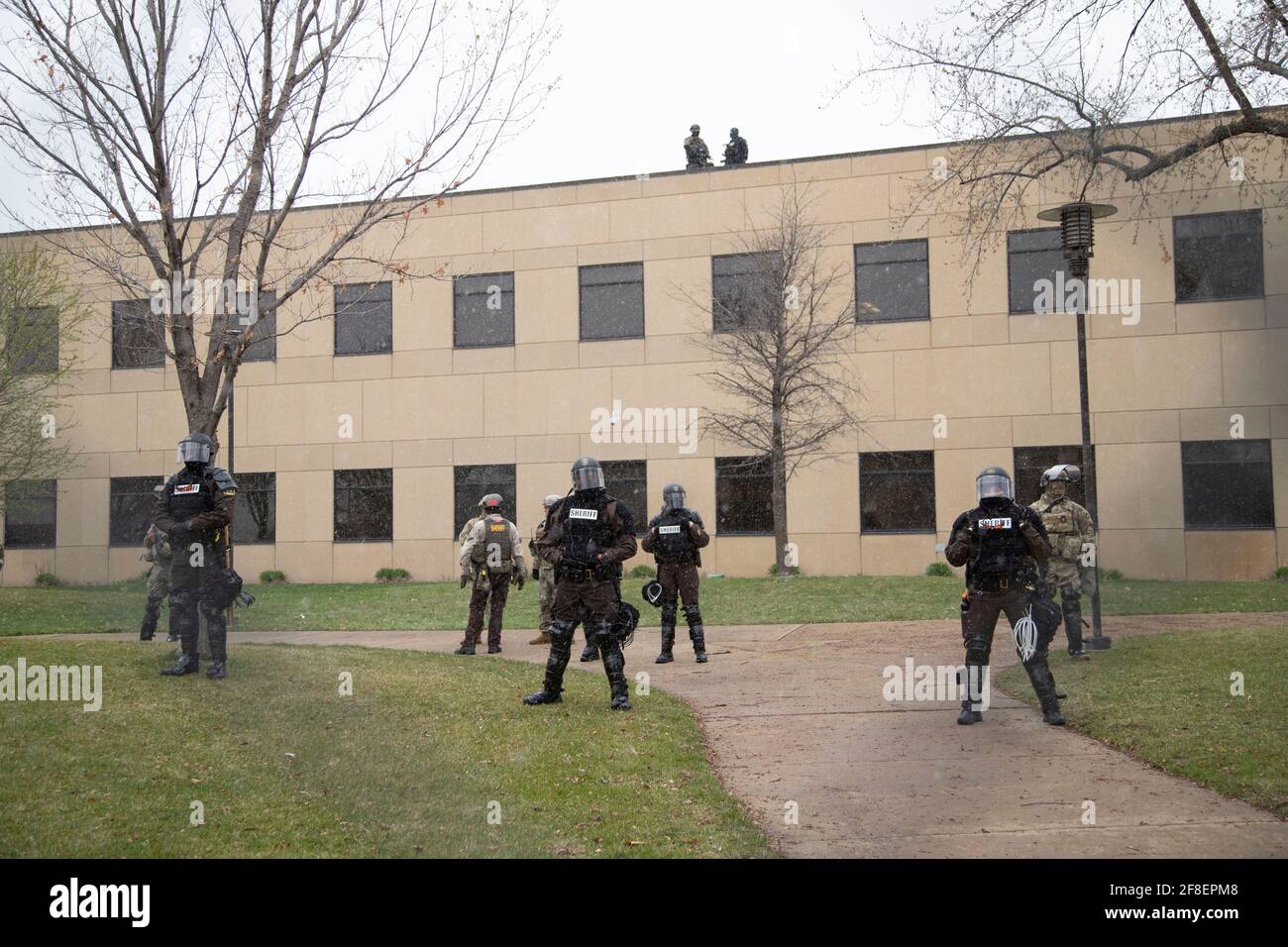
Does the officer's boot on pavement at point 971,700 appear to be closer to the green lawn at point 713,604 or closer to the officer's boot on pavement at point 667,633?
the officer's boot on pavement at point 667,633

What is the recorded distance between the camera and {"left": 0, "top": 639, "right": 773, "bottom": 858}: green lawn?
19.2ft

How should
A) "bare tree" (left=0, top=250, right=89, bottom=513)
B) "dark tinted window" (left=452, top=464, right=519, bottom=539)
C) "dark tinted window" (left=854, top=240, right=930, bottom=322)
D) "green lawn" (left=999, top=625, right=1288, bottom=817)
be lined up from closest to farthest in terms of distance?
"green lawn" (left=999, top=625, right=1288, bottom=817), "bare tree" (left=0, top=250, right=89, bottom=513), "dark tinted window" (left=854, top=240, right=930, bottom=322), "dark tinted window" (left=452, top=464, right=519, bottom=539)

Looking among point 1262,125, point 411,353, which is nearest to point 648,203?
point 411,353

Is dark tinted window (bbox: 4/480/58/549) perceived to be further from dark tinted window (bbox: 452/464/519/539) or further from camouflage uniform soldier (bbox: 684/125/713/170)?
camouflage uniform soldier (bbox: 684/125/713/170)

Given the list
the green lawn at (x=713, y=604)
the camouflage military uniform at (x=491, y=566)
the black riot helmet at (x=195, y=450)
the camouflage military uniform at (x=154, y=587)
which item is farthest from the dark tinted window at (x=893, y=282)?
the black riot helmet at (x=195, y=450)

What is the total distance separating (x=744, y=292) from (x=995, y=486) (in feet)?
56.2

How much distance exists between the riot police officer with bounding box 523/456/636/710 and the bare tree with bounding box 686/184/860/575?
1422 cm

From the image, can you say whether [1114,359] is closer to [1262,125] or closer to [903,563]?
[903,563]

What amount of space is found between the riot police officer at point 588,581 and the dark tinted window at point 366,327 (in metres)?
20.0

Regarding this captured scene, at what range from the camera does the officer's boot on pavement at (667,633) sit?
13.4 m

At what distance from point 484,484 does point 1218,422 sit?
16.8 m

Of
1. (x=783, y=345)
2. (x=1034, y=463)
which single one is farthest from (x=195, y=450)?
(x=1034, y=463)

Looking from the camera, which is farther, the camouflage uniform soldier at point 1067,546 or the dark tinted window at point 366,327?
the dark tinted window at point 366,327

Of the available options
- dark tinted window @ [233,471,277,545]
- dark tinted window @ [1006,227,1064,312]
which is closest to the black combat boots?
dark tinted window @ [233,471,277,545]
